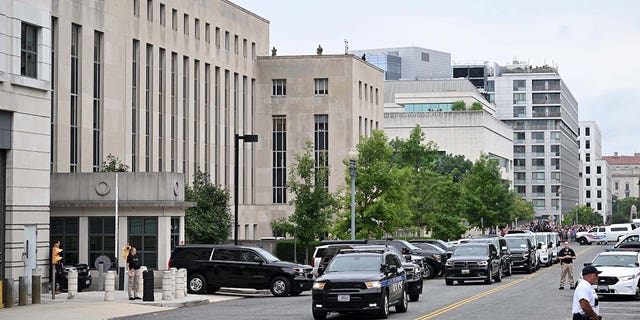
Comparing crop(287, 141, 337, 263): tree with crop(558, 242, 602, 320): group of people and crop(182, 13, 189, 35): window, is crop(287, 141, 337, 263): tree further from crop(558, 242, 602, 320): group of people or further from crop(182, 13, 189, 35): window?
crop(558, 242, 602, 320): group of people

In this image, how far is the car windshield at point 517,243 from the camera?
186 ft

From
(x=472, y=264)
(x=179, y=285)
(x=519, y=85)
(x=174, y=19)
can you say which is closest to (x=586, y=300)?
(x=179, y=285)

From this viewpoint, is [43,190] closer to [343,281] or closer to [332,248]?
[332,248]

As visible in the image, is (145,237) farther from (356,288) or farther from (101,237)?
(356,288)

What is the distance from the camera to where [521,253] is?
5609 cm

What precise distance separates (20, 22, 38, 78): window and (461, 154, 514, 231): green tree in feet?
205

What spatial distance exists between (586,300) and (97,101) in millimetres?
49497

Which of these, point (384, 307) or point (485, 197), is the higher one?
point (485, 197)

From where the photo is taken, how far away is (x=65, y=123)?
2306 inches

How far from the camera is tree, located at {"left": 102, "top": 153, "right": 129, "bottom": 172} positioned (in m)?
56.8

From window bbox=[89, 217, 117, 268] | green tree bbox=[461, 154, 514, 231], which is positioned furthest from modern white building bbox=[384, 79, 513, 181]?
window bbox=[89, 217, 117, 268]

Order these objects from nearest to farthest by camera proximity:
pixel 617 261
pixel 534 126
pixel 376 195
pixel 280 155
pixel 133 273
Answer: pixel 617 261, pixel 133 273, pixel 376 195, pixel 280 155, pixel 534 126

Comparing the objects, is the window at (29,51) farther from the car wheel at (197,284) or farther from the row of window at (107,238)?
the car wheel at (197,284)

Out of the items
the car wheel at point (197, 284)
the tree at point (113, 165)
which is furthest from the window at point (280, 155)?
the car wheel at point (197, 284)
